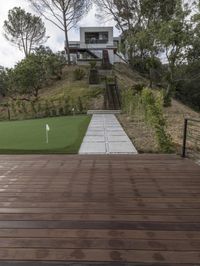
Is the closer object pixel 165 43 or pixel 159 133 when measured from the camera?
pixel 159 133

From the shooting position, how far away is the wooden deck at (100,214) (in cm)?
271

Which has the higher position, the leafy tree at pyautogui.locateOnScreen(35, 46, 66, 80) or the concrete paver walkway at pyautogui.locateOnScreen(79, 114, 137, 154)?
the leafy tree at pyautogui.locateOnScreen(35, 46, 66, 80)

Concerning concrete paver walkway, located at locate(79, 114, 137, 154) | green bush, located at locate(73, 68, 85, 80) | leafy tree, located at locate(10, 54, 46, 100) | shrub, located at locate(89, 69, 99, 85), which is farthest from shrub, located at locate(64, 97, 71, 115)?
concrete paver walkway, located at locate(79, 114, 137, 154)

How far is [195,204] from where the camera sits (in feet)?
12.7

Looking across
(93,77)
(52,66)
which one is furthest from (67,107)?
(52,66)

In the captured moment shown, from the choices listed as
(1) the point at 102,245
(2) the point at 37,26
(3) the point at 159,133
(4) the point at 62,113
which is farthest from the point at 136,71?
(1) the point at 102,245

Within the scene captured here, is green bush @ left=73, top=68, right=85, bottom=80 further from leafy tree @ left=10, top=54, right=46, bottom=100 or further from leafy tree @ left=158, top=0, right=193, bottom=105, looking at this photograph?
leafy tree @ left=158, top=0, right=193, bottom=105

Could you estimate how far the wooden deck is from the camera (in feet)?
8.87

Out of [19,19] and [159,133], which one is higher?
[19,19]

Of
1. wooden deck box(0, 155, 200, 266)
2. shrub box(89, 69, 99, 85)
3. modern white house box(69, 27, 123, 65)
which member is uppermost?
modern white house box(69, 27, 123, 65)

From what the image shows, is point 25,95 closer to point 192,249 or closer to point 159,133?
point 159,133

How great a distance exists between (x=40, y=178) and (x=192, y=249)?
283cm

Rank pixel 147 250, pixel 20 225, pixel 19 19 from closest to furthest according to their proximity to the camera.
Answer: pixel 147 250
pixel 20 225
pixel 19 19

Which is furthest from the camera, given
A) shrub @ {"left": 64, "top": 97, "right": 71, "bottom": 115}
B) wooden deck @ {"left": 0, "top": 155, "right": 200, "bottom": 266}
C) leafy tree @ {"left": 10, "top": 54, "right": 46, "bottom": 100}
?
leafy tree @ {"left": 10, "top": 54, "right": 46, "bottom": 100}
